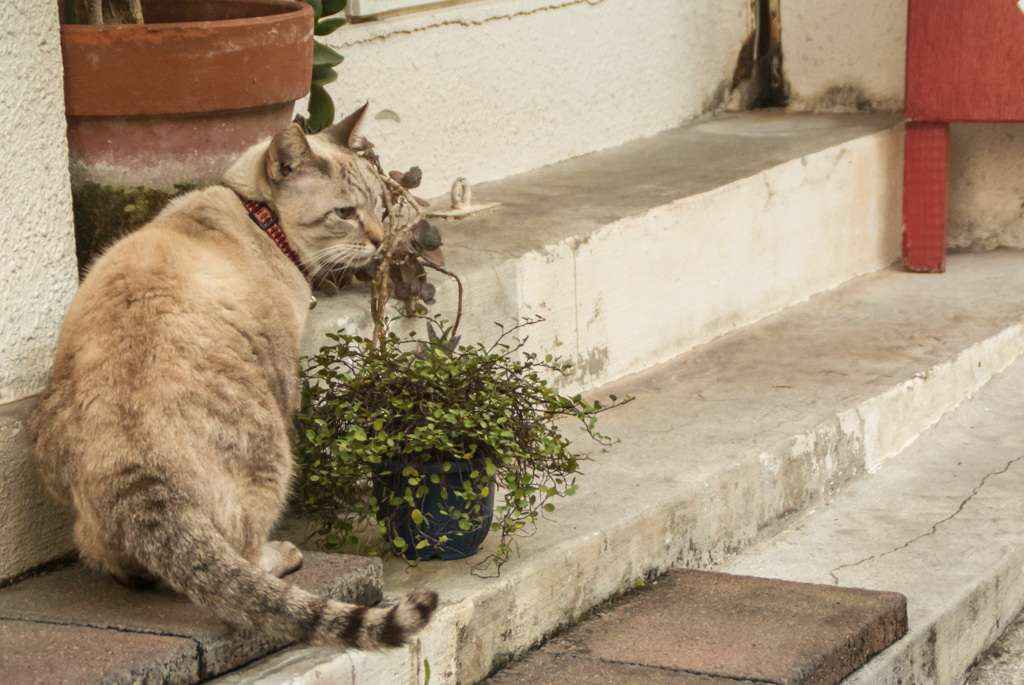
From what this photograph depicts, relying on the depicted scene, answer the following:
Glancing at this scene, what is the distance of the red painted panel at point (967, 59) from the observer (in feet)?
16.9

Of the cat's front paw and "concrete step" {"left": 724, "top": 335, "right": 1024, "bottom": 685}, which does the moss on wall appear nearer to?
the cat's front paw

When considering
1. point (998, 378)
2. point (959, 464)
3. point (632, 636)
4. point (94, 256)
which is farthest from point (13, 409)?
point (998, 378)

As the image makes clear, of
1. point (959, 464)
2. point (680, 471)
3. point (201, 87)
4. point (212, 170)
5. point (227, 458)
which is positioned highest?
point (201, 87)

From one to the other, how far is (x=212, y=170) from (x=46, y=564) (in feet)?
3.31

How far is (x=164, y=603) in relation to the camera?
231cm

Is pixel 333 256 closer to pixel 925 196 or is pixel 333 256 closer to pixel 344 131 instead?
pixel 344 131

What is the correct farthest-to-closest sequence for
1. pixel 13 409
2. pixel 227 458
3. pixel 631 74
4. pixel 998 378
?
pixel 631 74 → pixel 998 378 → pixel 13 409 → pixel 227 458

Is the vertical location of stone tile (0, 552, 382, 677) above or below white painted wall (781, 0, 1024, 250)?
below

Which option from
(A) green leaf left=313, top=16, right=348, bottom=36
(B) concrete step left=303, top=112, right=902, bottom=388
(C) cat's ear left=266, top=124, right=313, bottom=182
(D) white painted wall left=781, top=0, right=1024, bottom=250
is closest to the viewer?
(C) cat's ear left=266, top=124, right=313, bottom=182

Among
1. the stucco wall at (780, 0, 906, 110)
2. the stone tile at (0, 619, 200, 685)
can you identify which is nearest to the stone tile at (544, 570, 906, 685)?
the stone tile at (0, 619, 200, 685)

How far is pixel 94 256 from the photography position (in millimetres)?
2869

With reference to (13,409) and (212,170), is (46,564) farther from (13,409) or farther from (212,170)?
(212,170)

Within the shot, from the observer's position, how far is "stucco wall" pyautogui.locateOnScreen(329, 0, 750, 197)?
447 centimetres

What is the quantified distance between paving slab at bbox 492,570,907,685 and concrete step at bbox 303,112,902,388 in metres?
1.03
